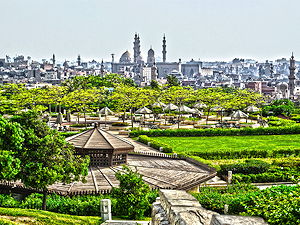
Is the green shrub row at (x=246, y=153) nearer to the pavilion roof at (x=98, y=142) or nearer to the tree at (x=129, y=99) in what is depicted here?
the pavilion roof at (x=98, y=142)

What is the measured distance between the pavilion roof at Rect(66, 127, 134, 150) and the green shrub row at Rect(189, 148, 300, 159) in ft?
27.6

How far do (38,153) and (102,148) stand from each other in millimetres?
6102

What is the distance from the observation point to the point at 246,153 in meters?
31.9

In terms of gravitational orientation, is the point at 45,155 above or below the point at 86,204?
above

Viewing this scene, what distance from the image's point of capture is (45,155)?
653 inches

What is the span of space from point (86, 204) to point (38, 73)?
181 metres

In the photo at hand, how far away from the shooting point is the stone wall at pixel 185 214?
9031 mm

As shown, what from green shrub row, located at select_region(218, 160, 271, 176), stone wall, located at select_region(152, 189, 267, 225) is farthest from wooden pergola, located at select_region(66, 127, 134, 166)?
stone wall, located at select_region(152, 189, 267, 225)

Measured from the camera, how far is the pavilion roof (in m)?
22.5

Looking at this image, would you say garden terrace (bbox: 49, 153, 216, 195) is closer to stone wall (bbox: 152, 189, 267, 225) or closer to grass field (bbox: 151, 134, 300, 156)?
stone wall (bbox: 152, 189, 267, 225)

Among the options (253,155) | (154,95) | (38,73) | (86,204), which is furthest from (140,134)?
(38,73)

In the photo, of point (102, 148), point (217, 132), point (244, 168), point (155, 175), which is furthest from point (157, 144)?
point (155, 175)

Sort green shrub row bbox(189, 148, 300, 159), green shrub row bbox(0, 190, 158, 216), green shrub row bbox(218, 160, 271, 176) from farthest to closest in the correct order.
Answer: green shrub row bbox(189, 148, 300, 159)
green shrub row bbox(218, 160, 271, 176)
green shrub row bbox(0, 190, 158, 216)

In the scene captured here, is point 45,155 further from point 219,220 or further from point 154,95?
point 154,95
